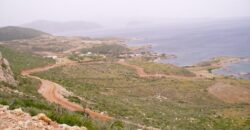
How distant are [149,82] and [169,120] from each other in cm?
3319

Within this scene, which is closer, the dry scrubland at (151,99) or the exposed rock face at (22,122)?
the exposed rock face at (22,122)

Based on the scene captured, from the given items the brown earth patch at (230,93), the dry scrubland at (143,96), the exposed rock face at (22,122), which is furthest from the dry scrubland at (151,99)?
the exposed rock face at (22,122)

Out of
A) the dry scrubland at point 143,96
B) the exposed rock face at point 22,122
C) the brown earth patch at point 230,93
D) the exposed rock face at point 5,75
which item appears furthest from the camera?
the brown earth patch at point 230,93

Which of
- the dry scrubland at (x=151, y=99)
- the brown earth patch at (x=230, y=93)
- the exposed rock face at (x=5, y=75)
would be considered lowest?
the brown earth patch at (x=230, y=93)

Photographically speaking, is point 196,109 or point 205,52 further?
point 205,52

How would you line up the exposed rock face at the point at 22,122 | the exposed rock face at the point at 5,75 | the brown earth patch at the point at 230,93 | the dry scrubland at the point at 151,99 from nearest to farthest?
1. the exposed rock face at the point at 22,122
2. the exposed rock face at the point at 5,75
3. the dry scrubland at the point at 151,99
4. the brown earth patch at the point at 230,93

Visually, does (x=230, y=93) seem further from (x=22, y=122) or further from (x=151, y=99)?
(x=22, y=122)

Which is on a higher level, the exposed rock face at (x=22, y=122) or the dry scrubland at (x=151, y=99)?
the exposed rock face at (x=22, y=122)

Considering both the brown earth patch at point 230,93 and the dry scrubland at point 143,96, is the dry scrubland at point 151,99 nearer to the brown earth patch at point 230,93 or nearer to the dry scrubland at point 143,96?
the dry scrubland at point 143,96

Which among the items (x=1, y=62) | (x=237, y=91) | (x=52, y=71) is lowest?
(x=237, y=91)

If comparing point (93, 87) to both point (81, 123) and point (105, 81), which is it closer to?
point (105, 81)

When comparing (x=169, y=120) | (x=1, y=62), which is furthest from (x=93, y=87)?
(x=169, y=120)

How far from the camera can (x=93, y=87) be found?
173ft

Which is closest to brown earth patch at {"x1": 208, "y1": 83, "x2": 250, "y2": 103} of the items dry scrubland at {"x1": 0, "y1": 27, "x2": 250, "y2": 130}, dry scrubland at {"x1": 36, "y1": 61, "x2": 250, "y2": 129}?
dry scrubland at {"x1": 0, "y1": 27, "x2": 250, "y2": 130}
